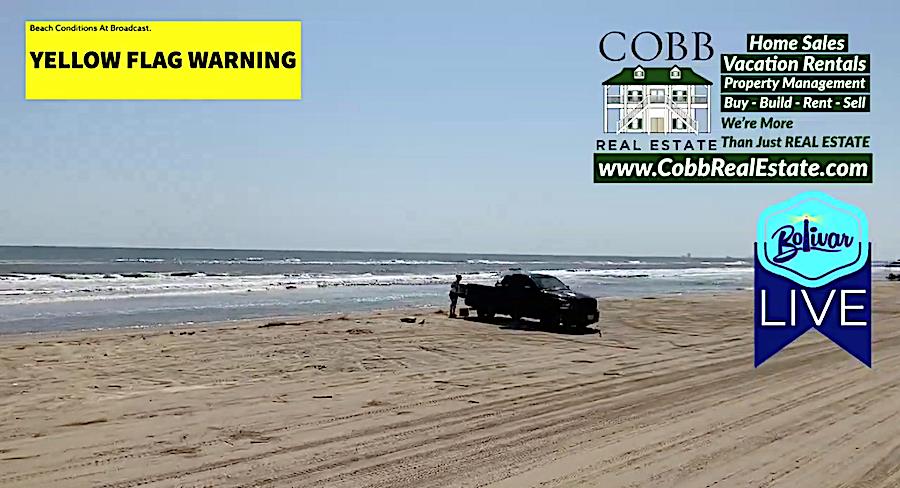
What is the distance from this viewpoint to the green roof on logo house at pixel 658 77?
55.0ft

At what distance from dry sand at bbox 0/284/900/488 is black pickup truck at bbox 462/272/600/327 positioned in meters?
3.12

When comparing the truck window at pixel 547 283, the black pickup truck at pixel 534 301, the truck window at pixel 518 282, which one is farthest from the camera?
the truck window at pixel 518 282

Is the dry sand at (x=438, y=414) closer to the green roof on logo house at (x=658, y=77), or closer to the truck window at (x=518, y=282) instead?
the truck window at (x=518, y=282)

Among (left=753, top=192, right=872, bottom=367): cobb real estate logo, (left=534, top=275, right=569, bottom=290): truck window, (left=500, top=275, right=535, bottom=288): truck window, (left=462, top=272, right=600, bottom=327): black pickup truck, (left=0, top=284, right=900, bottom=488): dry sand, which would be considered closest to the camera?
(left=0, top=284, right=900, bottom=488): dry sand

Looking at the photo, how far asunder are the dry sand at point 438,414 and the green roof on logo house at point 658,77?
584 cm

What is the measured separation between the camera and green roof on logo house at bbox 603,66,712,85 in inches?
659

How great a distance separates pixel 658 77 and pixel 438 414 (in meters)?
9.85

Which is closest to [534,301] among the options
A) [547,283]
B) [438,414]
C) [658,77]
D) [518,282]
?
[547,283]

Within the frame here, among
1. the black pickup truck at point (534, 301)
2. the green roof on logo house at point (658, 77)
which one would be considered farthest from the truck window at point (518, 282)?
the green roof on logo house at point (658, 77)

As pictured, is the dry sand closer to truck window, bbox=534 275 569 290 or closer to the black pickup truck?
the black pickup truck

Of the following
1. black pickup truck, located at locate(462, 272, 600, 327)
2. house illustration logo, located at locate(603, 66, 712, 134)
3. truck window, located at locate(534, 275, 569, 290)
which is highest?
house illustration logo, located at locate(603, 66, 712, 134)

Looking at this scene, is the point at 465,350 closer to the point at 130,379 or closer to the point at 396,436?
the point at 130,379

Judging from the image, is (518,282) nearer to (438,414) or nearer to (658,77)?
(658,77)

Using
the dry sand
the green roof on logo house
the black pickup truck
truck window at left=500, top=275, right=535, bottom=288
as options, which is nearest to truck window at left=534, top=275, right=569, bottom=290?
the black pickup truck
